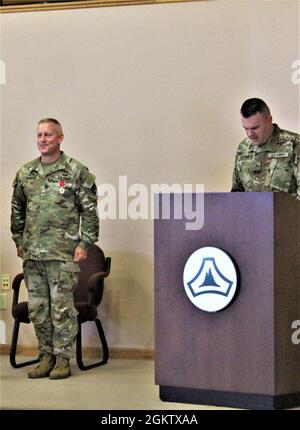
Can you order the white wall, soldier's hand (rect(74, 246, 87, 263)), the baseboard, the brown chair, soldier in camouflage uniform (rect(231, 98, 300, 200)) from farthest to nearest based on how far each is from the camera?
the baseboard → the white wall → the brown chair → soldier's hand (rect(74, 246, 87, 263)) → soldier in camouflage uniform (rect(231, 98, 300, 200))

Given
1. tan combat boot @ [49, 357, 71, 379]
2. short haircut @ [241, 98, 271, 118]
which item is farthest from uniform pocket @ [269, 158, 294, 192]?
tan combat boot @ [49, 357, 71, 379]

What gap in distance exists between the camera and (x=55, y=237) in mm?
5539

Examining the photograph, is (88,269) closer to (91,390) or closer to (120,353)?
(120,353)

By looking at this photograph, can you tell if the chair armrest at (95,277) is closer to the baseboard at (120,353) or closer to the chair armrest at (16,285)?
the chair armrest at (16,285)

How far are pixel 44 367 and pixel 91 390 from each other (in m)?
0.59

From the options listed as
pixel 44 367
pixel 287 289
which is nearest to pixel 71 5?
pixel 44 367

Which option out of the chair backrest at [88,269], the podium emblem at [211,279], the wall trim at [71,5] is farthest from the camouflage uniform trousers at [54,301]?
the wall trim at [71,5]

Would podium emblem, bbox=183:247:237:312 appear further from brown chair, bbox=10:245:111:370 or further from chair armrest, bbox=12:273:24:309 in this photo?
chair armrest, bbox=12:273:24:309

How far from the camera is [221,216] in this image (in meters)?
4.40

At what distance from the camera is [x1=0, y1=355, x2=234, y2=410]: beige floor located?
15.0ft

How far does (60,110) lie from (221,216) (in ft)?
8.80

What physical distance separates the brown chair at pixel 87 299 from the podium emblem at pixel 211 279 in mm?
1645
